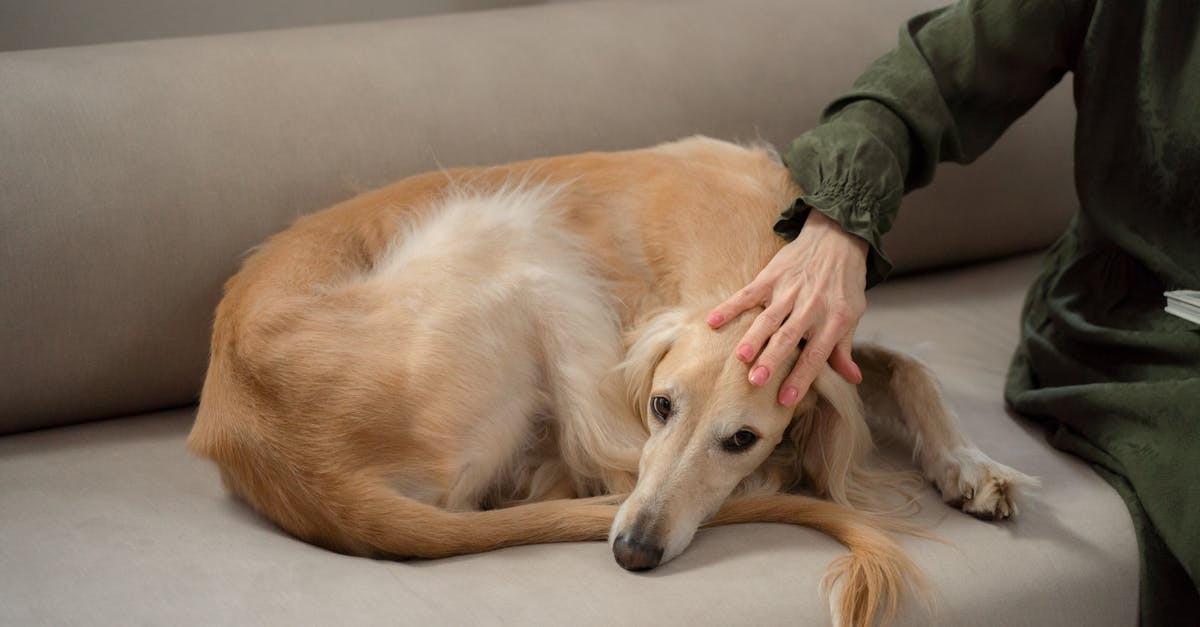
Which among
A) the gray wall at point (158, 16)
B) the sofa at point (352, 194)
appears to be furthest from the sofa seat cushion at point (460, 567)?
the gray wall at point (158, 16)

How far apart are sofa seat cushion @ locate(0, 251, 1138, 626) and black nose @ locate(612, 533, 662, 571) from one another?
0.02 m

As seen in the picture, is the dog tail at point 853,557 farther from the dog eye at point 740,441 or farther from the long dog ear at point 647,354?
the long dog ear at point 647,354

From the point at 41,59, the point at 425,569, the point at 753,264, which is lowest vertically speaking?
the point at 425,569

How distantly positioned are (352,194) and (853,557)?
126cm

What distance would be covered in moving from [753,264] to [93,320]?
4.05 feet

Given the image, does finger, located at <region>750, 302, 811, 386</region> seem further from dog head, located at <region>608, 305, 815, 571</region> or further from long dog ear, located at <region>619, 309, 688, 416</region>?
long dog ear, located at <region>619, 309, 688, 416</region>

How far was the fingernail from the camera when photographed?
1714 millimetres

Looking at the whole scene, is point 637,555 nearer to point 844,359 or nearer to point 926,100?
point 844,359

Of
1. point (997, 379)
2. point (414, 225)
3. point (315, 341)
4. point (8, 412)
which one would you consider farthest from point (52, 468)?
point (997, 379)

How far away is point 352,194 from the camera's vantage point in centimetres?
229

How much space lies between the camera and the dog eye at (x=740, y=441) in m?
1.72

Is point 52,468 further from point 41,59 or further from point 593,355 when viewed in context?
point 593,355

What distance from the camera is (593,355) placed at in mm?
1933

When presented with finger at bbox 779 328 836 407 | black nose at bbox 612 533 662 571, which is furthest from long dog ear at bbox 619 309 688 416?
black nose at bbox 612 533 662 571
